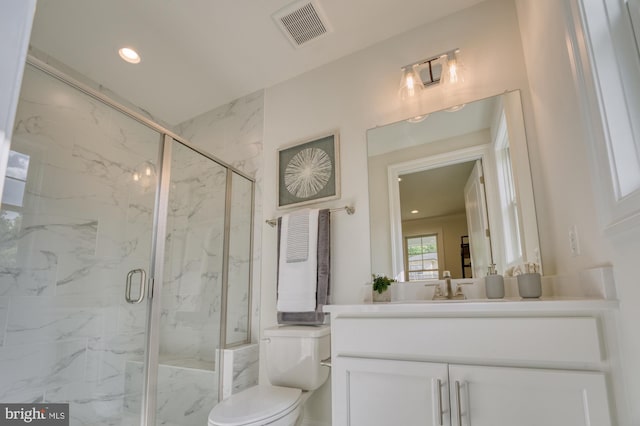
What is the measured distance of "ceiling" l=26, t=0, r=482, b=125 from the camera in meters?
1.98

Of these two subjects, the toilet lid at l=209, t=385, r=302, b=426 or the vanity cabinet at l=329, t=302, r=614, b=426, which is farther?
the toilet lid at l=209, t=385, r=302, b=426

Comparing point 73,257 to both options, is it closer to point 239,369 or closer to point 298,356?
point 239,369

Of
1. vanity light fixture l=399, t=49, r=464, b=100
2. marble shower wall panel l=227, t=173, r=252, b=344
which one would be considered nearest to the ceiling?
vanity light fixture l=399, t=49, r=464, b=100

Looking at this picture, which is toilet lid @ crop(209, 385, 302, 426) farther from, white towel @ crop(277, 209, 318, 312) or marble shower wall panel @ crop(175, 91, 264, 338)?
marble shower wall panel @ crop(175, 91, 264, 338)

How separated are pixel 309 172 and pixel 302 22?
3.14 feet

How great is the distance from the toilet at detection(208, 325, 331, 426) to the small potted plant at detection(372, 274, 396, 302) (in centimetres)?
35

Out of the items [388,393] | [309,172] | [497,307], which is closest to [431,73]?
[309,172]

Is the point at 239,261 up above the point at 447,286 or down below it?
above

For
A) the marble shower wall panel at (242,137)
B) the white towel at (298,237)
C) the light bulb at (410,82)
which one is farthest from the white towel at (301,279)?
the light bulb at (410,82)

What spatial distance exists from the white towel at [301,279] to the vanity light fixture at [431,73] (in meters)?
0.97

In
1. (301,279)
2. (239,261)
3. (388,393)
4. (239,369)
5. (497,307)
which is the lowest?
(239,369)

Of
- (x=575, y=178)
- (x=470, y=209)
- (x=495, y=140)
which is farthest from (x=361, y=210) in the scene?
(x=575, y=178)

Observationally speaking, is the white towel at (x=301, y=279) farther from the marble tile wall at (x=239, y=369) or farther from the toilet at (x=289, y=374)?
the marble tile wall at (x=239, y=369)

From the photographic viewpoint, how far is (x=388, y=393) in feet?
4.13
